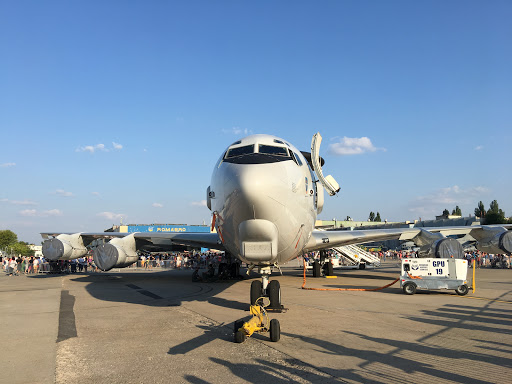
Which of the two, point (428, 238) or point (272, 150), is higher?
point (272, 150)

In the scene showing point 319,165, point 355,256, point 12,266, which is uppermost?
point 319,165

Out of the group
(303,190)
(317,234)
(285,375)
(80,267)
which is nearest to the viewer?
(285,375)

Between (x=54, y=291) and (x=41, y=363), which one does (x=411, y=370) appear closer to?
(x=41, y=363)

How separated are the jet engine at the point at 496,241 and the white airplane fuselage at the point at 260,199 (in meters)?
14.2

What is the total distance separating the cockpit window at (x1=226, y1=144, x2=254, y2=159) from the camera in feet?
28.8

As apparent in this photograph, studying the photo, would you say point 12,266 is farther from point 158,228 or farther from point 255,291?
point 158,228

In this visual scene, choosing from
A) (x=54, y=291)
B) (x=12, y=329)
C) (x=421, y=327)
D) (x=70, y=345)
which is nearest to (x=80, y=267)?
(x=54, y=291)

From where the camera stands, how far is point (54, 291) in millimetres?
16047

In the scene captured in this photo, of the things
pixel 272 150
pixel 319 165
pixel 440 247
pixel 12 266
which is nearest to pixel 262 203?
pixel 272 150

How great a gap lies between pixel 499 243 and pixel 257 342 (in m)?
16.6

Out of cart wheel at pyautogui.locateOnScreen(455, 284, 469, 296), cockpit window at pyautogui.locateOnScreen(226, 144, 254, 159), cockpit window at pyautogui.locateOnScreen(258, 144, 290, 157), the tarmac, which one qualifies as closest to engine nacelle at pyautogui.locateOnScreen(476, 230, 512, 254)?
cart wheel at pyautogui.locateOnScreen(455, 284, 469, 296)

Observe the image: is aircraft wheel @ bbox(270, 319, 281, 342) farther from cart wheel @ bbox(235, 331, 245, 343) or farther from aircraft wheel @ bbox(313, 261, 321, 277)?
aircraft wheel @ bbox(313, 261, 321, 277)

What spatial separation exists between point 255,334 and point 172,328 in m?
1.88

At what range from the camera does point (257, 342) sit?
7.06 m
